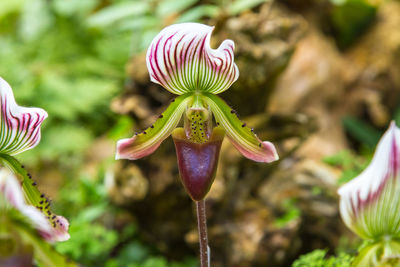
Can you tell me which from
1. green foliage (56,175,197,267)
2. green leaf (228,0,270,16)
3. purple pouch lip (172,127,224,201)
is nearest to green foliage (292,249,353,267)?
purple pouch lip (172,127,224,201)

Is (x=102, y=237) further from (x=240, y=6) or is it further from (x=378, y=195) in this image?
(x=378, y=195)

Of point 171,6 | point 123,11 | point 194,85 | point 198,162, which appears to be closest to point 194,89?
point 194,85

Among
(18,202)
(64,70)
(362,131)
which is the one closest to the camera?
(18,202)

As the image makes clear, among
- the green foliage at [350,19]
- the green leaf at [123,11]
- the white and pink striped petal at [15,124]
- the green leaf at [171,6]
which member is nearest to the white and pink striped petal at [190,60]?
the white and pink striped petal at [15,124]

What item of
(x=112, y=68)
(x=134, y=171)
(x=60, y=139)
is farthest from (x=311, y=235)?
(x=112, y=68)

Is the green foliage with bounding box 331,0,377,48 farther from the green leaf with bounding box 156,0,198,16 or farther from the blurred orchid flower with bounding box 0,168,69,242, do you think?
the blurred orchid flower with bounding box 0,168,69,242

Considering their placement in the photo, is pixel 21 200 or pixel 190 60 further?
pixel 190 60
